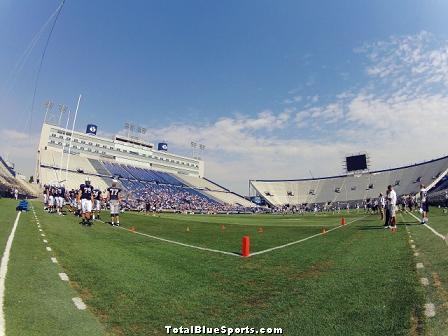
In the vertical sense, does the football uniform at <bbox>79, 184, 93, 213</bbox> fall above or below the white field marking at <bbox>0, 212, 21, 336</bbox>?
above

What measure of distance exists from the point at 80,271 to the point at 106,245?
4827mm

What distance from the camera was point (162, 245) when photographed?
13594mm

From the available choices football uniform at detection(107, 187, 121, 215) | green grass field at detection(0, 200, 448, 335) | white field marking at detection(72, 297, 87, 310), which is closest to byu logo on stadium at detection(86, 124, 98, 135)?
football uniform at detection(107, 187, 121, 215)

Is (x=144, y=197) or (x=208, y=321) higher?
(x=144, y=197)

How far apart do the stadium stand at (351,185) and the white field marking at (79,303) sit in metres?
102

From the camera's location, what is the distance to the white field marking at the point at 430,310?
4879mm

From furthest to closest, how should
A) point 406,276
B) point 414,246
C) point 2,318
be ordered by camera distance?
1. point 414,246
2. point 406,276
3. point 2,318

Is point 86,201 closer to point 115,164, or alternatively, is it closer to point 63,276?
point 63,276

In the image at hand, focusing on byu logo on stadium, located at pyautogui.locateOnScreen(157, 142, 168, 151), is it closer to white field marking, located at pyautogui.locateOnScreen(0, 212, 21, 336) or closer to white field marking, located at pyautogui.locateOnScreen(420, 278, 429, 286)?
white field marking, located at pyautogui.locateOnScreen(0, 212, 21, 336)

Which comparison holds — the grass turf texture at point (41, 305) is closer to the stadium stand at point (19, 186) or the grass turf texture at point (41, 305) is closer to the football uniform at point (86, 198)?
the football uniform at point (86, 198)

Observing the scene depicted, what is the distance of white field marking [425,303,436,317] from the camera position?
16.0 ft

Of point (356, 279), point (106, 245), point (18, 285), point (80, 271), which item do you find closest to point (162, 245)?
point (106, 245)

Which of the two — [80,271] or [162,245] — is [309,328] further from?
[162,245]

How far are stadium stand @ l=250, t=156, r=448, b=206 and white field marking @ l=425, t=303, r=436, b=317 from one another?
9949 centimetres
